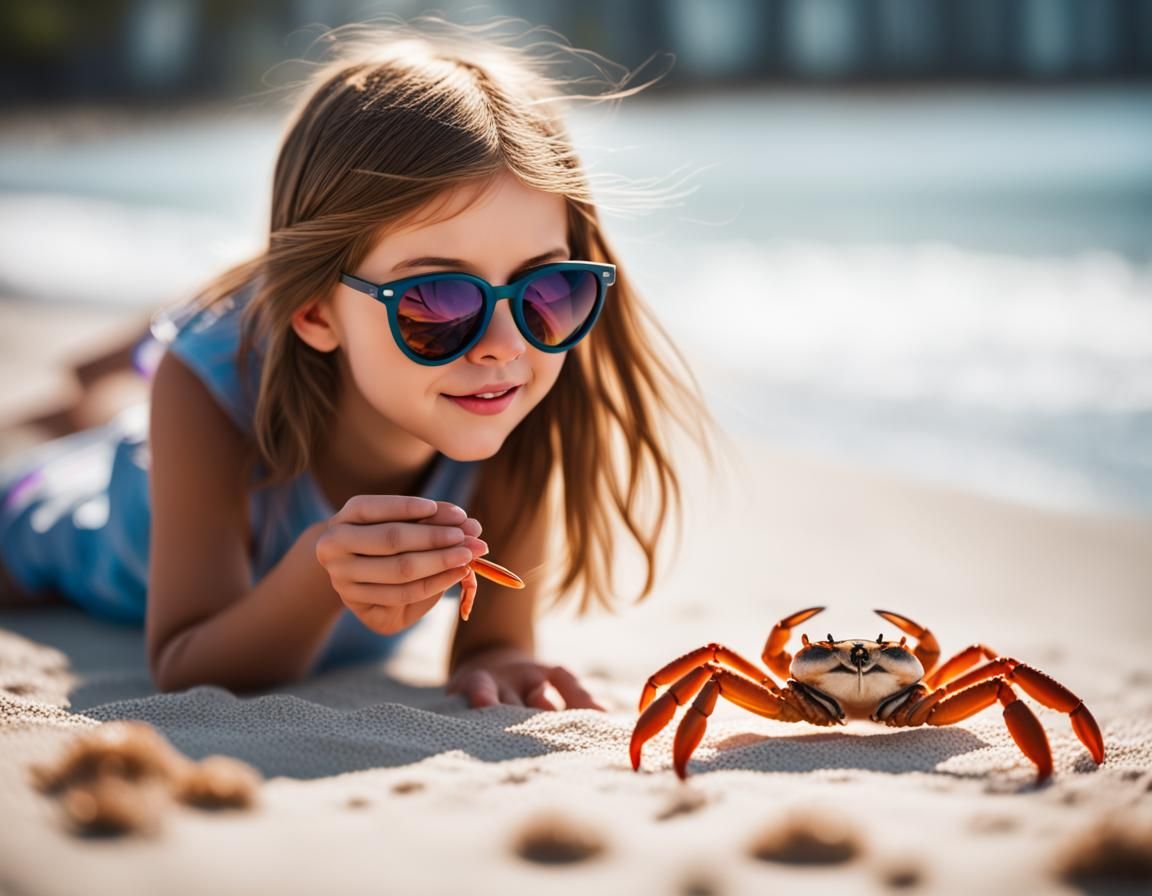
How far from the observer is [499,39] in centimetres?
298

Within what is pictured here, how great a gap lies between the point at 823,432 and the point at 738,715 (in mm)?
3416

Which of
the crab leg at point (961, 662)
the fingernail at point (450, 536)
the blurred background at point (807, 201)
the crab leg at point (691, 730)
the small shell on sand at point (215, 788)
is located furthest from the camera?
the blurred background at point (807, 201)

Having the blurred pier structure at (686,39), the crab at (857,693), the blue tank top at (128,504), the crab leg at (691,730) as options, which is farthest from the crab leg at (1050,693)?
the blurred pier structure at (686,39)

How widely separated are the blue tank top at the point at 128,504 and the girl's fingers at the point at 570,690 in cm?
50

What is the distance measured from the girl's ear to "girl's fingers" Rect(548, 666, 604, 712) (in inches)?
31.2

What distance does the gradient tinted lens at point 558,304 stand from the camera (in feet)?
6.81

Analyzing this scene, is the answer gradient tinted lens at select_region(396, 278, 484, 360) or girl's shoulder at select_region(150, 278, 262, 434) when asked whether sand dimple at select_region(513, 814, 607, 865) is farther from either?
girl's shoulder at select_region(150, 278, 262, 434)

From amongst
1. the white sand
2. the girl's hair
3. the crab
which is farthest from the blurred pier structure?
the crab

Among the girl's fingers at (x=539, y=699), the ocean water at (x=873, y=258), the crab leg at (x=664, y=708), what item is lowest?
the ocean water at (x=873, y=258)

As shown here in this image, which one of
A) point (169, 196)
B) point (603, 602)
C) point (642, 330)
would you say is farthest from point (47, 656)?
point (169, 196)

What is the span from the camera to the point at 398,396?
2154mm

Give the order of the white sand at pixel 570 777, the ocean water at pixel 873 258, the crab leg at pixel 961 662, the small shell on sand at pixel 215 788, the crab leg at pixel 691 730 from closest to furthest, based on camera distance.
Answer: the white sand at pixel 570 777 → the small shell on sand at pixel 215 788 → the crab leg at pixel 691 730 → the crab leg at pixel 961 662 → the ocean water at pixel 873 258

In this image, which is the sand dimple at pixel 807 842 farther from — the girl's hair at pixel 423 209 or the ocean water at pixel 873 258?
the ocean water at pixel 873 258

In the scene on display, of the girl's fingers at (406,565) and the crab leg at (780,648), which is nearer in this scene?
the girl's fingers at (406,565)
